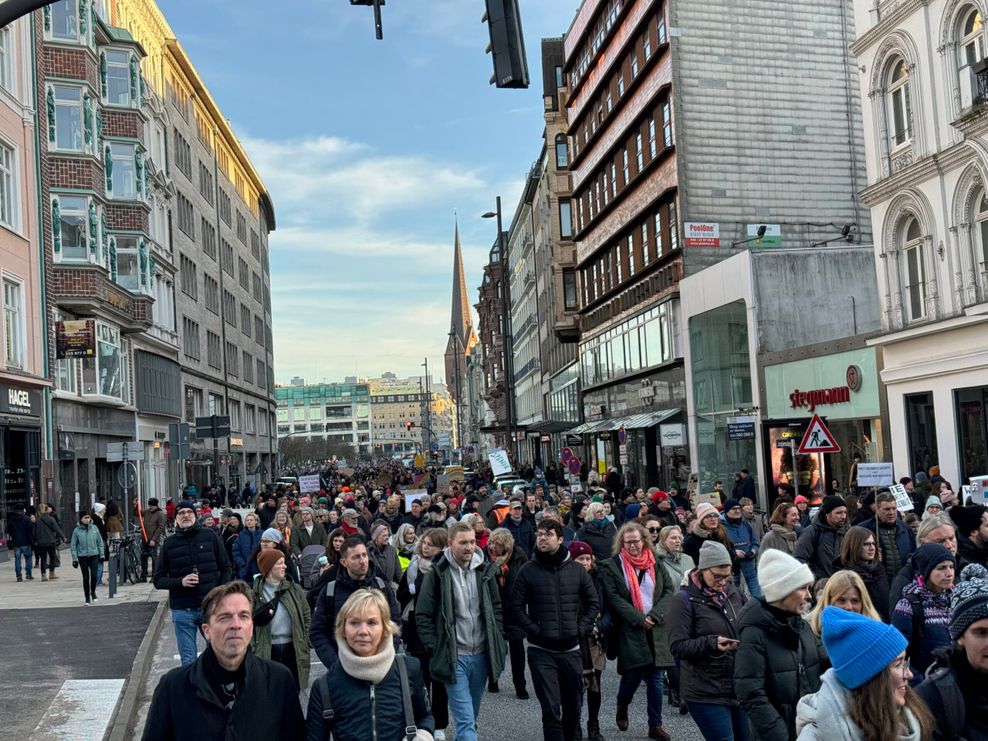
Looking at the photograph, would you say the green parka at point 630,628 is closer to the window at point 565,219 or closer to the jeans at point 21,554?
the jeans at point 21,554

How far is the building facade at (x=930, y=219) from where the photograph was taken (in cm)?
2434

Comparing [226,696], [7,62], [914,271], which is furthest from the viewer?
[7,62]

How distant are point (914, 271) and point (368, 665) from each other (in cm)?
2456

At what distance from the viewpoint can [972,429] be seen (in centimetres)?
2475

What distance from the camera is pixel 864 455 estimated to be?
29797 mm

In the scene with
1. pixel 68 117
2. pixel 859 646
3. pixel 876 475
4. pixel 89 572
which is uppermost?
pixel 68 117

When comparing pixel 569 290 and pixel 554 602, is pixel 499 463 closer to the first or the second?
pixel 554 602

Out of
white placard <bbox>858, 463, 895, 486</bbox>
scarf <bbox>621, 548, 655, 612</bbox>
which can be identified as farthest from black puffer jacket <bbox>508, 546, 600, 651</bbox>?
white placard <bbox>858, 463, 895, 486</bbox>

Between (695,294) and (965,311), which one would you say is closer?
(965,311)

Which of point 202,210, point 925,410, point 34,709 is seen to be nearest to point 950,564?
point 34,709

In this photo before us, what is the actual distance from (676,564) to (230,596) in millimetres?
5675

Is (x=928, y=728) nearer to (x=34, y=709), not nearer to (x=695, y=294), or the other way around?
(x=34, y=709)

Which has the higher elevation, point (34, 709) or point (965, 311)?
point (965, 311)

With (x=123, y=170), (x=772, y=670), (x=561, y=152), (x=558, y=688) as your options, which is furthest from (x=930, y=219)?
(x=561, y=152)
